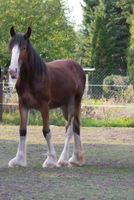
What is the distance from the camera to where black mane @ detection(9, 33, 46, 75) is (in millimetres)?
8684

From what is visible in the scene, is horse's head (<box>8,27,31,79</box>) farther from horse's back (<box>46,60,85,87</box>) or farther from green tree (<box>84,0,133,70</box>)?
green tree (<box>84,0,133,70</box>)

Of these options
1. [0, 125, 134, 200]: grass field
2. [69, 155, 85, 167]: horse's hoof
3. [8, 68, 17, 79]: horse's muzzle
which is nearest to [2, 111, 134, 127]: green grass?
[0, 125, 134, 200]: grass field

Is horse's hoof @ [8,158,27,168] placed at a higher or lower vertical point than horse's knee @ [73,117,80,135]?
lower

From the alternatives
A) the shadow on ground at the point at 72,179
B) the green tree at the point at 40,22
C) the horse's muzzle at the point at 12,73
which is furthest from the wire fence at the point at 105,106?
the green tree at the point at 40,22

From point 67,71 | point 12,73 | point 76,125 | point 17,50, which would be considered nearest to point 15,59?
point 17,50

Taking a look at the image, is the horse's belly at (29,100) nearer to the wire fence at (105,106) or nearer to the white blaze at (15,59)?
the white blaze at (15,59)

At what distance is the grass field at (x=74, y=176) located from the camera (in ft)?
22.3

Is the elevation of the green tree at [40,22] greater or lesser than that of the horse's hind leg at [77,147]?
greater

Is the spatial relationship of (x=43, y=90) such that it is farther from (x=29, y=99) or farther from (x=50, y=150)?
(x=50, y=150)

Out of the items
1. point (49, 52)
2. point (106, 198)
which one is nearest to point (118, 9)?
point (49, 52)

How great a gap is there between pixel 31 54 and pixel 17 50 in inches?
17.1

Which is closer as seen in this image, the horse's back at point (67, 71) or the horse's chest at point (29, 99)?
the horse's chest at point (29, 99)

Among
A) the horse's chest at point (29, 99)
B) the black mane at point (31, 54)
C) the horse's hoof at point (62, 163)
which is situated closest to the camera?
the black mane at point (31, 54)

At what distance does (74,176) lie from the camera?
8297mm
